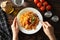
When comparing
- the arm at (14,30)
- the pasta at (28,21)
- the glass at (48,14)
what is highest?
the glass at (48,14)

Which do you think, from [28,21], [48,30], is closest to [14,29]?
[28,21]

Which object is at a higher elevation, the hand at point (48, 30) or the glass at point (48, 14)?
the glass at point (48, 14)

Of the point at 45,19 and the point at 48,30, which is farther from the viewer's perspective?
the point at 45,19

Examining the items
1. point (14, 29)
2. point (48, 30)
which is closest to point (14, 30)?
point (14, 29)

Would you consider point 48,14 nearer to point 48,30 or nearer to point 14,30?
point 48,30

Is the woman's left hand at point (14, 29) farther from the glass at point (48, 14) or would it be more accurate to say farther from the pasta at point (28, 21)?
the glass at point (48, 14)

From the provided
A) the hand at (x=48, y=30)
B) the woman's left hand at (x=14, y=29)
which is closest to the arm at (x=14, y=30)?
the woman's left hand at (x=14, y=29)

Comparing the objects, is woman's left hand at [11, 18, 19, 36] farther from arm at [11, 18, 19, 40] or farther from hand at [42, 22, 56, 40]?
hand at [42, 22, 56, 40]
